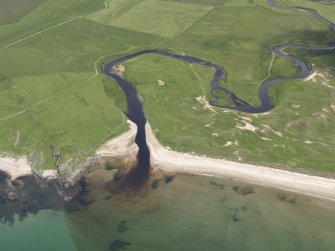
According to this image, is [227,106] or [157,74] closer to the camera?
[227,106]

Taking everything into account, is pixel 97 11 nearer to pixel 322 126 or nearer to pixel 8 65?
pixel 8 65

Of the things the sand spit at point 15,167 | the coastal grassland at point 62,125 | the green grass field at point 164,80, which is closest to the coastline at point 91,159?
the sand spit at point 15,167

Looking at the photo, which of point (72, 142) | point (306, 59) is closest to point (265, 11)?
point (306, 59)

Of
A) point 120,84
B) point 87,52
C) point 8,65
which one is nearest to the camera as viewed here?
point 120,84

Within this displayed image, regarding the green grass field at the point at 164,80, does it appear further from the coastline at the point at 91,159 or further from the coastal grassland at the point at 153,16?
the coastline at the point at 91,159

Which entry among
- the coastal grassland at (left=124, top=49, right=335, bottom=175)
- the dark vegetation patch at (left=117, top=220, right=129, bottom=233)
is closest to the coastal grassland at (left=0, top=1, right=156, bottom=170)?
the coastal grassland at (left=124, top=49, right=335, bottom=175)

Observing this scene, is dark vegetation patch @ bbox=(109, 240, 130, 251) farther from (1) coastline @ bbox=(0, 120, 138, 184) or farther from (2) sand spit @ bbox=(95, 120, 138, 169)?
(2) sand spit @ bbox=(95, 120, 138, 169)
